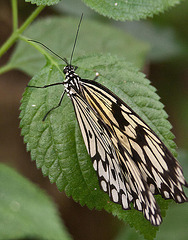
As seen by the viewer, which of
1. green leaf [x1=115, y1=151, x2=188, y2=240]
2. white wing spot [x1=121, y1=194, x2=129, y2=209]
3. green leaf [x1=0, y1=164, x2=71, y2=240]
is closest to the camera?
white wing spot [x1=121, y1=194, x2=129, y2=209]

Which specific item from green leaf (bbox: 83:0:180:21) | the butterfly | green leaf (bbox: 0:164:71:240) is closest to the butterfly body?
the butterfly

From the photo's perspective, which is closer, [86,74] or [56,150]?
[56,150]

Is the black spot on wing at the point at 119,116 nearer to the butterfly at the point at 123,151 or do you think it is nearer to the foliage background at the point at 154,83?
the butterfly at the point at 123,151

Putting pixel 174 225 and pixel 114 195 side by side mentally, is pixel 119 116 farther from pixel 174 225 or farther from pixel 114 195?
pixel 174 225

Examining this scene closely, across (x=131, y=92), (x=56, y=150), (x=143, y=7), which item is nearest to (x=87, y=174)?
(x=56, y=150)

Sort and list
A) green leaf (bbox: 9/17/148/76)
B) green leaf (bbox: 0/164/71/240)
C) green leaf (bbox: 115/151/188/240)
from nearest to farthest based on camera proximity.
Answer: green leaf (bbox: 0/164/71/240), green leaf (bbox: 9/17/148/76), green leaf (bbox: 115/151/188/240)

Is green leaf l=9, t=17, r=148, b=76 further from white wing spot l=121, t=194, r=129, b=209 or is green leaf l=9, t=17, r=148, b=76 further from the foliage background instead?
white wing spot l=121, t=194, r=129, b=209

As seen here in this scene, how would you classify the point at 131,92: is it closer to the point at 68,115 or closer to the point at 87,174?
the point at 68,115
